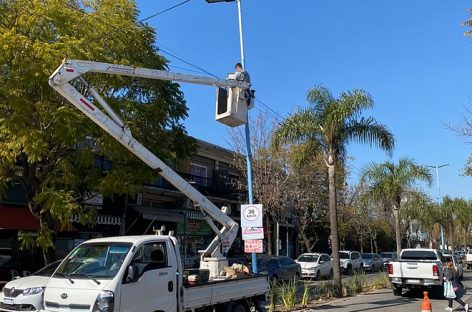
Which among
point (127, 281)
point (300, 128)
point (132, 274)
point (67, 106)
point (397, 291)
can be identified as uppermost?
point (300, 128)

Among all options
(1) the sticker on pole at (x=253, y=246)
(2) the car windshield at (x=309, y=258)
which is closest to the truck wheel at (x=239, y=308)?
(1) the sticker on pole at (x=253, y=246)

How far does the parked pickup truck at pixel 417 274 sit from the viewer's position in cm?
2052

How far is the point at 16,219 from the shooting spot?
21656 mm

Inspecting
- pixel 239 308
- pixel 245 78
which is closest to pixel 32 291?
pixel 239 308

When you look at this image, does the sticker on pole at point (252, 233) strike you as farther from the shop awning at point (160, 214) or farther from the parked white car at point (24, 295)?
the shop awning at point (160, 214)

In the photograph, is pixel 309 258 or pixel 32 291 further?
pixel 309 258

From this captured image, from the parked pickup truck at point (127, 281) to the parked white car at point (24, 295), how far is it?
294 centimetres

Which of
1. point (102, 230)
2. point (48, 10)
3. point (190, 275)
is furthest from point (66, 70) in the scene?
point (102, 230)

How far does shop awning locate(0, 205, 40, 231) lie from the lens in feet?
69.7

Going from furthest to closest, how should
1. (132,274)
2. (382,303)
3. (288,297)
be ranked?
(382,303) → (288,297) → (132,274)

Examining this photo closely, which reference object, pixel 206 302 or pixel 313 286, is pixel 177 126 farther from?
pixel 313 286

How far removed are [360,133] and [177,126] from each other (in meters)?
7.85

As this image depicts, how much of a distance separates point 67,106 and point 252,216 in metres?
5.79

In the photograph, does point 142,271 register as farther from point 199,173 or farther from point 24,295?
point 199,173
